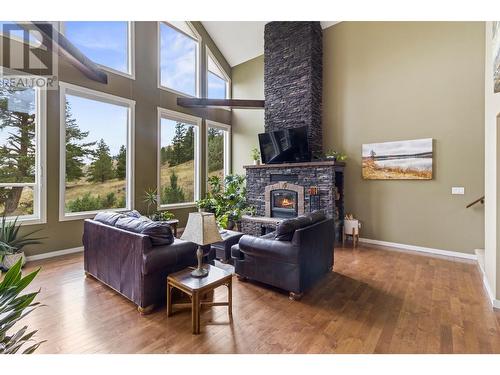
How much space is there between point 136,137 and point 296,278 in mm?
4514

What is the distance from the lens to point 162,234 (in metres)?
2.48

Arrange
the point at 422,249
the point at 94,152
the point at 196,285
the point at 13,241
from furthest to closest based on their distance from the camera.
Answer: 1. the point at 94,152
2. the point at 422,249
3. the point at 13,241
4. the point at 196,285

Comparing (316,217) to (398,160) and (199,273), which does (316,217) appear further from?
(398,160)

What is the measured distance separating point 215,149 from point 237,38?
3094 mm

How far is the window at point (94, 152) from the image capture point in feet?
14.5

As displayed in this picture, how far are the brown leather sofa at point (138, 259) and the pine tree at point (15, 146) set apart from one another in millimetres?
2182

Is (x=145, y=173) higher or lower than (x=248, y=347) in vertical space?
higher

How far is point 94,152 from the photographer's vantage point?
15.7 ft

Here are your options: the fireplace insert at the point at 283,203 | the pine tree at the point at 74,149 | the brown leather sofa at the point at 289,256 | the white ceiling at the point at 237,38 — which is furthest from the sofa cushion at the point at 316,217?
the white ceiling at the point at 237,38

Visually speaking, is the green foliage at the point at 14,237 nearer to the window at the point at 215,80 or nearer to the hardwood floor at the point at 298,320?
the hardwood floor at the point at 298,320

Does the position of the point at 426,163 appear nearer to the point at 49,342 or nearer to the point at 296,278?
the point at 296,278

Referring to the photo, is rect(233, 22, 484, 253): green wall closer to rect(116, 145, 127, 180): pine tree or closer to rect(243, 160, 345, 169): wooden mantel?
rect(243, 160, 345, 169): wooden mantel

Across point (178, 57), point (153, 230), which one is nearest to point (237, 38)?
point (178, 57)
